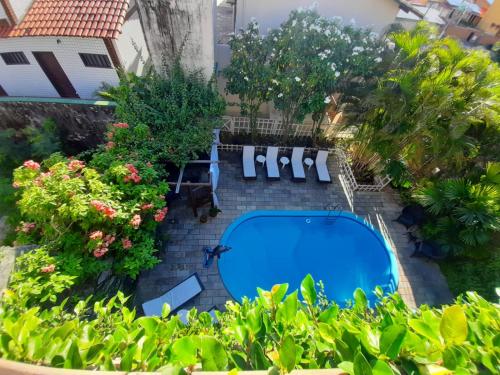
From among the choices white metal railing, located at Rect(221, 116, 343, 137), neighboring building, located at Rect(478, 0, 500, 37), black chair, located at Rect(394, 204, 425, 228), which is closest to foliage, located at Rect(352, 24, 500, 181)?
black chair, located at Rect(394, 204, 425, 228)

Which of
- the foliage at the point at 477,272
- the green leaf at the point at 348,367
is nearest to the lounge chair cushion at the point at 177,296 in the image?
the green leaf at the point at 348,367

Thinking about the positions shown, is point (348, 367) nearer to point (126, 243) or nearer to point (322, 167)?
point (126, 243)

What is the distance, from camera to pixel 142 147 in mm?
8133

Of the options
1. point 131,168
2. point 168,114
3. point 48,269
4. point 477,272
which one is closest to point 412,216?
point 477,272

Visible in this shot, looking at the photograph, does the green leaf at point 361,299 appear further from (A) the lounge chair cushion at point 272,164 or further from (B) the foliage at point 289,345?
(A) the lounge chair cushion at point 272,164

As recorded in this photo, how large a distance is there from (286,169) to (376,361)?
10963 mm

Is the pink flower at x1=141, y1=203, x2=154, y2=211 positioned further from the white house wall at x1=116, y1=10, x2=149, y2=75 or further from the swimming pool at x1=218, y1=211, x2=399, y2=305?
the white house wall at x1=116, y1=10, x2=149, y2=75

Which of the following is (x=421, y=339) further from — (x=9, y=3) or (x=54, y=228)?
(x=9, y=3)

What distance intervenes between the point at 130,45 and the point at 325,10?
31.3 ft

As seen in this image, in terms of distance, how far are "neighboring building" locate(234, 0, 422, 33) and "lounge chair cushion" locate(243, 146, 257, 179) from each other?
5.76 metres

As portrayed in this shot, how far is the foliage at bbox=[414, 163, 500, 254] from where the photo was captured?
7910 millimetres

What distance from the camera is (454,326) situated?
5.35ft

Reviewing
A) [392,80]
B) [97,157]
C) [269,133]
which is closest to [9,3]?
[97,157]

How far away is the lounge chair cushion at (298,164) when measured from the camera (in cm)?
1161
